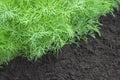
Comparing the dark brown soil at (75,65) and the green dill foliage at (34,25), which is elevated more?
the green dill foliage at (34,25)

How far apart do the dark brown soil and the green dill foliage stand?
0.11m

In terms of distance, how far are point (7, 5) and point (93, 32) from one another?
1.07 meters

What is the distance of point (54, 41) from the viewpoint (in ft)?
9.47

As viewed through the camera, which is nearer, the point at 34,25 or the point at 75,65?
the point at 34,25

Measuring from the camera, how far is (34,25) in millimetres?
2818

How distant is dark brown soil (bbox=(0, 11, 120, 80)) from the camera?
2977mm

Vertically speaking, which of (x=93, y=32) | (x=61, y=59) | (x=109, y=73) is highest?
(x=93, y=32)

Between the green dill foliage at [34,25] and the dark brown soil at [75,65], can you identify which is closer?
the green dill foliage at [34,25]

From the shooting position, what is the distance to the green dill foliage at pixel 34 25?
9.14ft

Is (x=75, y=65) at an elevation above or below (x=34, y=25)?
below

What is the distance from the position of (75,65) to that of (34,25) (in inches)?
23.2

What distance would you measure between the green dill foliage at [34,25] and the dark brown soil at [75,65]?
0.11 m

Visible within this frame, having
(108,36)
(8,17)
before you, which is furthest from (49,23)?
(108,36)

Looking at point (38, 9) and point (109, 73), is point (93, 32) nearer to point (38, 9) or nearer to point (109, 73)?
point (109, 73)
